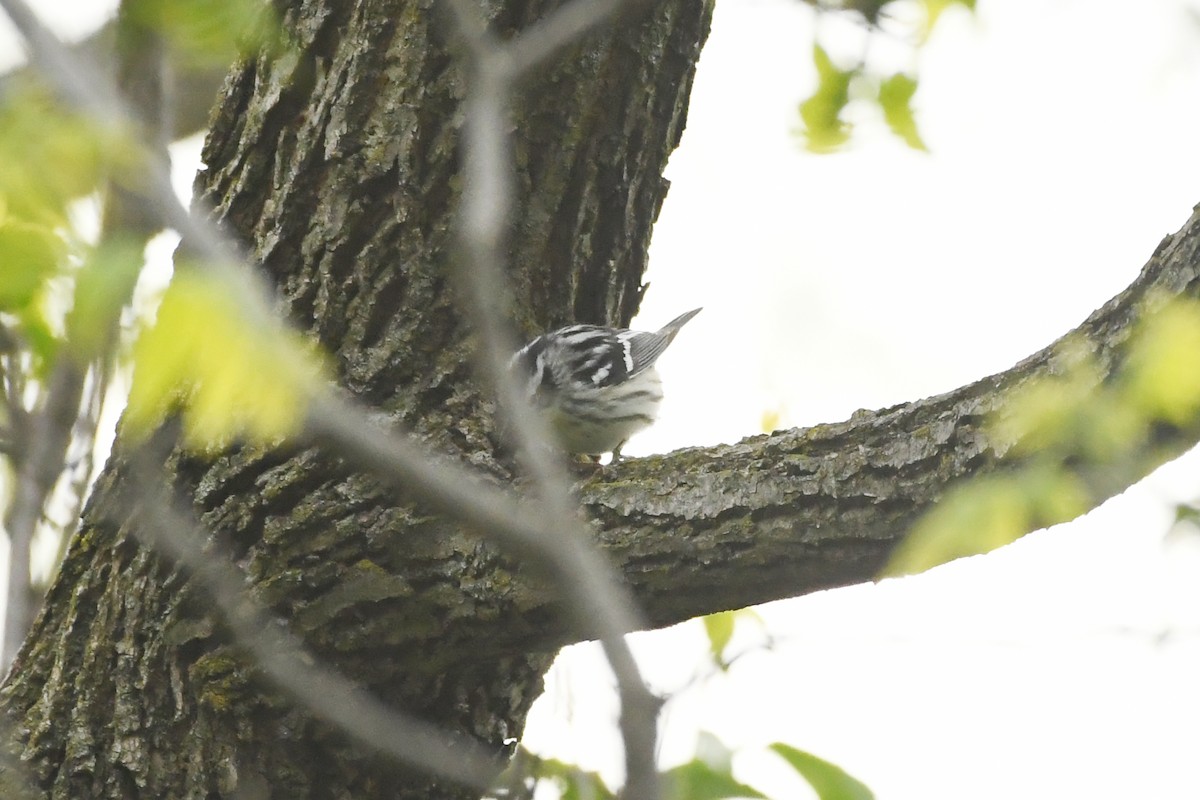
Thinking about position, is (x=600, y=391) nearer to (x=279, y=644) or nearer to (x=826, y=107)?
(x=826, y=107)

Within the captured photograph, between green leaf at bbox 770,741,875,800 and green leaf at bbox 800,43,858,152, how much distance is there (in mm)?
1498

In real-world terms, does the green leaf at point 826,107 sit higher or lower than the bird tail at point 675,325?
lower

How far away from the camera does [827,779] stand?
6.43ft

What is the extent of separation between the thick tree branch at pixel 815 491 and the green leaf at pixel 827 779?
1.61ft

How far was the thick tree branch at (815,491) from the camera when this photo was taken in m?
2.23

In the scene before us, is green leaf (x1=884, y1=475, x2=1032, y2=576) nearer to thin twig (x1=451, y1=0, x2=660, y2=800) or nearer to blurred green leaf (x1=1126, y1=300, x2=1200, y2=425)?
blurred green leaf (x1=1126, y1=300, x2=1200, y2=425)

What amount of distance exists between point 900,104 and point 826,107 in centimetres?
16

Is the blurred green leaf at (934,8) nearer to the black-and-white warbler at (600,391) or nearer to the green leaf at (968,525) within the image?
the green leaf at (968,525)

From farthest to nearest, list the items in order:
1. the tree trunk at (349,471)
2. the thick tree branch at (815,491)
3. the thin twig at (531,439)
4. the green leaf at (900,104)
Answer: the green leaf at (900,104)
the tree trunk at (349,471)
the thick tree branch at (815,491)
the thin twig at (531,439)

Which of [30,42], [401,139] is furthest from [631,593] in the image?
[30,42]

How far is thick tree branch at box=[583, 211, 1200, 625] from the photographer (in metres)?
2.23

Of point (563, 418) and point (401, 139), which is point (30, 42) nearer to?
point (401, 139)

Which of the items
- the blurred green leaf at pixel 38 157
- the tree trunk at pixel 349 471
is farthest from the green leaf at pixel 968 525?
the blurred green leaf at pixel 38 157

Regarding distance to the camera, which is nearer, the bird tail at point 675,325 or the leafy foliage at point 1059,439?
the leafy foliage at point 1059,439
